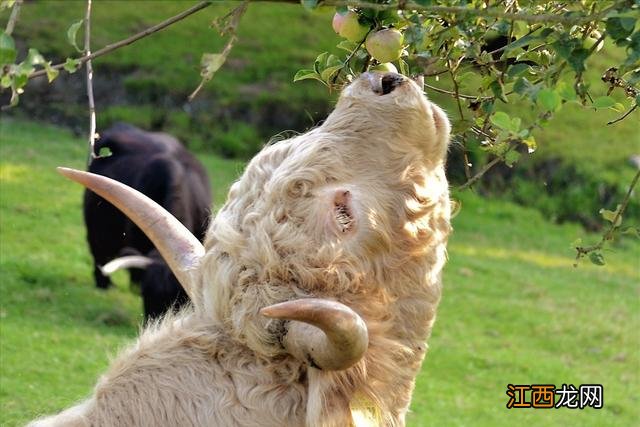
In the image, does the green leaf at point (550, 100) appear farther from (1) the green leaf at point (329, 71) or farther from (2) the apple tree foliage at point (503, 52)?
(1) the green leaf at point (329, 71)

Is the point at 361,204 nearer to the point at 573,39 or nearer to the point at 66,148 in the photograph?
the point at 573,39

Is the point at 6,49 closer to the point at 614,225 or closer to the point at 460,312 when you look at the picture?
the point at 614,225

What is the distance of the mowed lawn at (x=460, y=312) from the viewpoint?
8953 mm

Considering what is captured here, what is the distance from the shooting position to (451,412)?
9.24 metres

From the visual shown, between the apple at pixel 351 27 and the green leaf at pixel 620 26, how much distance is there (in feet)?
2.89

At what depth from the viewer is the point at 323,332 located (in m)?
3.31

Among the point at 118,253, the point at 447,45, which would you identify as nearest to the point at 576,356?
the point at 118,253

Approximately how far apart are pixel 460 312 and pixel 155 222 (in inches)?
334

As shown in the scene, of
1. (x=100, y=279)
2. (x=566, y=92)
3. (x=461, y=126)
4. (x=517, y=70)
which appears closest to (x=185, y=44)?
(x=100, y=279)

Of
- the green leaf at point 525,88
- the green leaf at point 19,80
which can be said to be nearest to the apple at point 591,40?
the green leaf at point 525,88

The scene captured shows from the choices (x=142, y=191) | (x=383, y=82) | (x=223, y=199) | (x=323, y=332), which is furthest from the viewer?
(x=142, y=191)

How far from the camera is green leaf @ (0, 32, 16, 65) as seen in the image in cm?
285

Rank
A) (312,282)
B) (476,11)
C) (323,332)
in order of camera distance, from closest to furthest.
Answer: (476,11), (323,332), (312,282)

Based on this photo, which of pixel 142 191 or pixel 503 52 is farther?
pixel 142 191
